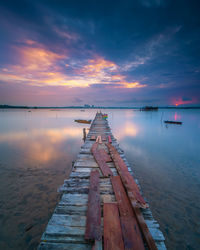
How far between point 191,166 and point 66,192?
1008 cm

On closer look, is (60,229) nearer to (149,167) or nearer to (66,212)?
(66,212)

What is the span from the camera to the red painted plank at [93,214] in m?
2.04

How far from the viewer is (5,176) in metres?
7.02

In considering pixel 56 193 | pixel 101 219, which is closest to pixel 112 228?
pixel 101 219

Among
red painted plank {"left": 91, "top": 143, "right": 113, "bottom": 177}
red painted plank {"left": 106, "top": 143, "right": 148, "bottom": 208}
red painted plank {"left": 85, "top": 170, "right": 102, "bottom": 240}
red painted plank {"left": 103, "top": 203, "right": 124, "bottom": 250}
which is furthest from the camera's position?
red painted plank {"left": 91, "top": 143, "right": 113, "bottom": 177}

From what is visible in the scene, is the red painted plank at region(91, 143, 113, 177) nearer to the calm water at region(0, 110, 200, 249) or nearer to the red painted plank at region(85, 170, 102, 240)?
the red painted plank at region(85, 170, 102, 240)

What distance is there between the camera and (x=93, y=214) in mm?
2463

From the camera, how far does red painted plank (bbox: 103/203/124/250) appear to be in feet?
6.28

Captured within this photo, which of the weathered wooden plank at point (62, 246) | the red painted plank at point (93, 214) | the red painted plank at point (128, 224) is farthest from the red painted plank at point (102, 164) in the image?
the weathered wooden plank at point (62, 246)

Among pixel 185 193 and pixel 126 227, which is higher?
pixel 126 227

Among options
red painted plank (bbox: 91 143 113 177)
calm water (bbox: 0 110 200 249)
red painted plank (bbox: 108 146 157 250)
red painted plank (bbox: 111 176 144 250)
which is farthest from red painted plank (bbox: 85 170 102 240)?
calm water (bbox: 0 110 200 249)

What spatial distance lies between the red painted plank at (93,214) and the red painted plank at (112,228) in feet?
0.45

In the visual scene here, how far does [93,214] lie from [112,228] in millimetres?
492

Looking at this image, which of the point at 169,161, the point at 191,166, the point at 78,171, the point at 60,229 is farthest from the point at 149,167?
the point at 60,229
